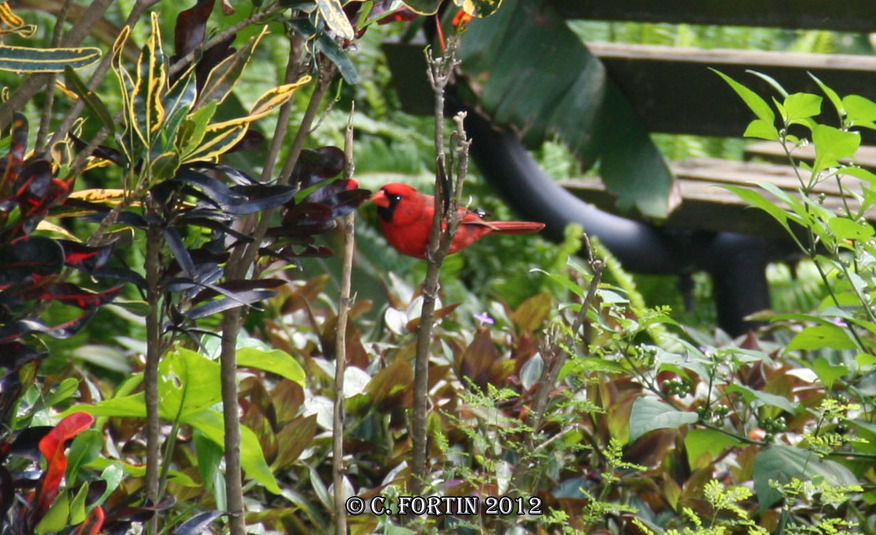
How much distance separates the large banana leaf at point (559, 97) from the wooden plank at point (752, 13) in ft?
0.99

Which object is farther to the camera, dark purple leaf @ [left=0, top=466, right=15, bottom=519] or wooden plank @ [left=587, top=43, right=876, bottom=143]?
wooden plank @ [left=587, top=43, right=876, bottom=143]

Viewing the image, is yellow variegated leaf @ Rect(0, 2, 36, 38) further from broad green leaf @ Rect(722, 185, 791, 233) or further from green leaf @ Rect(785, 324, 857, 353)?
green leaf @ Rect(785, 324, 857, 353)

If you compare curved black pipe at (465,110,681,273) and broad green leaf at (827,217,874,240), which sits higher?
broad green leaf at (827,217,874,240)

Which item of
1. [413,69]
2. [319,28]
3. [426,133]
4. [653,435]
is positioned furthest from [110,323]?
[319,28]

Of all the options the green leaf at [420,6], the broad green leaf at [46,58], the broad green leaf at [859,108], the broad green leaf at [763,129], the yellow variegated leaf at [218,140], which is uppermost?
the green leaf at [420,6]

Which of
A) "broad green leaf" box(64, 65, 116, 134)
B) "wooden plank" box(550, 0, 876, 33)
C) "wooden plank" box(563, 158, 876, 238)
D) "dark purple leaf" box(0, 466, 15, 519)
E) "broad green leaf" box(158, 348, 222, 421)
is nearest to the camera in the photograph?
"broad green leaf" box(64, 65, 116, 134)

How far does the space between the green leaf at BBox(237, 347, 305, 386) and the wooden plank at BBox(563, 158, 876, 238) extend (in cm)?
153

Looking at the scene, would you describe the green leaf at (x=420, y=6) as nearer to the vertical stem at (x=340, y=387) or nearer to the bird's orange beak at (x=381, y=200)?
the vertical stem at (x=340, y=387)

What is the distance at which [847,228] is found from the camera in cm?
113

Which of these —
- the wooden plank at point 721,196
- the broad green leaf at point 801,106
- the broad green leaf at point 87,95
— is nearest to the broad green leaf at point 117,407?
the broad green leaf at point 87,95

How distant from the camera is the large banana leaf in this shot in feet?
8.70

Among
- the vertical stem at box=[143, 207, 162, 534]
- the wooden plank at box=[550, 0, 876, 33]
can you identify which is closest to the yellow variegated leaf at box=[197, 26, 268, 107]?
the vertical stem at box=[143, 207, 162, 534]

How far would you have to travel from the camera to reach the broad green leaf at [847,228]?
1120 millimetres

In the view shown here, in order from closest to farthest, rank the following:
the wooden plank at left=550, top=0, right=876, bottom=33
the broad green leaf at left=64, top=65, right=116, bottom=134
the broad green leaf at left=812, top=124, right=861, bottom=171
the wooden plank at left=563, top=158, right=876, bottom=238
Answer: the broad green leaf at left=64, top=65, right=116, bottom=134 < the broad green leaf at left=812, top=124, right=861, bottom=171 < the wooden plank at left=550, top=0, right=876, bottom=33 < the wooden plank at left=563, top=158, right=876, bottom=238
